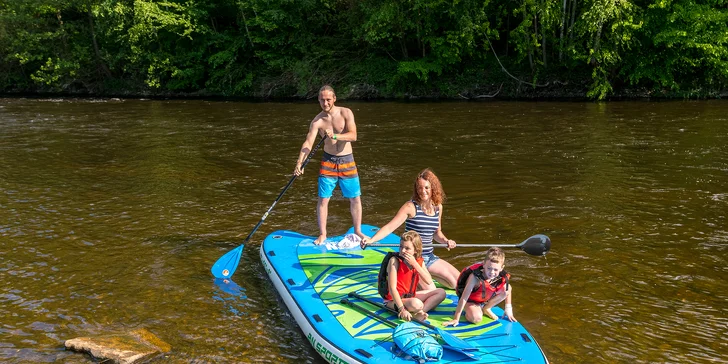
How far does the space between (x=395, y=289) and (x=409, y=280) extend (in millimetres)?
162

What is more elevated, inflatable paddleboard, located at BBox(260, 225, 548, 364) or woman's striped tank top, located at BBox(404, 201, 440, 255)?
woman's striped tank top, located at BBox(404, 201, 440, 255)

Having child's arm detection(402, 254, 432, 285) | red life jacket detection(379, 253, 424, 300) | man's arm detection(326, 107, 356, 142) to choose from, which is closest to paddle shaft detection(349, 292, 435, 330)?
red life jacket detection(379, 253, 424, 300)

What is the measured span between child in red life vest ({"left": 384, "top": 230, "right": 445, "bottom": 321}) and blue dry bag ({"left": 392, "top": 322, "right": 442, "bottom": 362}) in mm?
452

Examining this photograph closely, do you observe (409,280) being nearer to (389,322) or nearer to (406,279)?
(406,279)

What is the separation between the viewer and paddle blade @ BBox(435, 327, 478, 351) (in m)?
4.44

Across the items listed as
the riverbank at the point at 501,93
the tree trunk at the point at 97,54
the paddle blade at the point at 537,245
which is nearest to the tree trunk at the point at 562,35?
the riverbank at the point at 501,93

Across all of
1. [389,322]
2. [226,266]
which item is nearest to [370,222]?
[226,266]

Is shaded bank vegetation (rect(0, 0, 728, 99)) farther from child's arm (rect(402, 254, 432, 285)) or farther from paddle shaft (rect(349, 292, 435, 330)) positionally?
paddle shaft (rect(349, 292, 435, 330))

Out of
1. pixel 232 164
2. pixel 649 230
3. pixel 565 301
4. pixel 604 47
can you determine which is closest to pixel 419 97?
pixel 604 47

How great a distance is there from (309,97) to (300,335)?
20.9 m

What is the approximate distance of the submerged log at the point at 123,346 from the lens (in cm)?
498

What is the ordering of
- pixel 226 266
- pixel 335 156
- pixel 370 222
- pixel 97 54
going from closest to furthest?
1. pixel 226 266
2. pixel 335 156
3. pixel 370 222
4. pixel 97 54

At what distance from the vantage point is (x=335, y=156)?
22.9 ft

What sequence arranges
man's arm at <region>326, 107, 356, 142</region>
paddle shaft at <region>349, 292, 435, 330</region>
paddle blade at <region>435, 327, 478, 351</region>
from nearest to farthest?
paddle blade at <region>435, 327, 478, 351</region>, paddle shaft at <region>349, 292, 435, 330</region>, man's arm at <region>326, 107, 356, 142</region>
